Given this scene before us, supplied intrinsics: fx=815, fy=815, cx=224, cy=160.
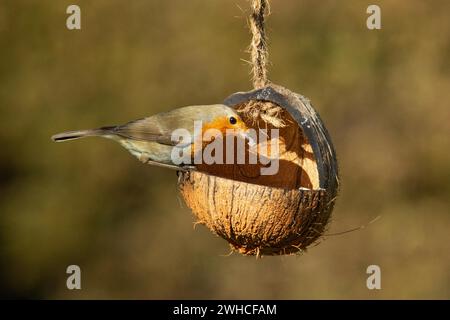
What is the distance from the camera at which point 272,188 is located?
434 cm

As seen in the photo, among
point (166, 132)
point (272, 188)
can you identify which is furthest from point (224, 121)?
point (272, 188)

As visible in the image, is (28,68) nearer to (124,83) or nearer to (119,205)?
(124,83)

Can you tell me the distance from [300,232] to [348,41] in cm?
386

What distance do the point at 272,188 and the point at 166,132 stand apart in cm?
110

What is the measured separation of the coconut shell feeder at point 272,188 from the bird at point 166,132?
0.15m

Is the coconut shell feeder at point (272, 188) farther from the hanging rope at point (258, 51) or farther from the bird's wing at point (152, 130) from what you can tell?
the bird's wing at point (152, 130)

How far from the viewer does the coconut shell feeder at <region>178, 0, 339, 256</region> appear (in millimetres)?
4348

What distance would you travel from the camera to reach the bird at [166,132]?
5094mm

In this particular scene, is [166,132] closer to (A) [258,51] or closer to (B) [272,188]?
(A) [258,51]

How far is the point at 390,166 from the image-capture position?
8000 millimetres

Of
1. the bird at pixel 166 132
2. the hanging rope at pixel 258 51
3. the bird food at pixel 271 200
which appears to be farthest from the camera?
the bird at pixel 166 132

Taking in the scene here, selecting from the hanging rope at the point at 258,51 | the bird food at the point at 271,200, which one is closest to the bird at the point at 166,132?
the bird food at the point at 271,200

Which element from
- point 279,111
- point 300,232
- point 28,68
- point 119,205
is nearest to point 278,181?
point 279,111

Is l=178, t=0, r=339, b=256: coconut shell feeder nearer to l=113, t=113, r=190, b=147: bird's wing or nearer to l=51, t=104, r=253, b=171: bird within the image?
l=51, t=104, r=253, b=171: bird
